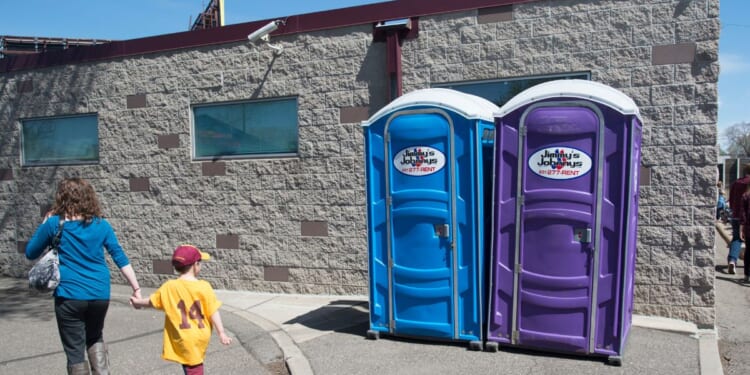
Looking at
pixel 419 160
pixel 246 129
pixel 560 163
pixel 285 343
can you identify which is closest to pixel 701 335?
pixel 560 163

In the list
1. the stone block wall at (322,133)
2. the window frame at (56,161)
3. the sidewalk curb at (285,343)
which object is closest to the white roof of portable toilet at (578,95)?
the stone block wall at (322,133)

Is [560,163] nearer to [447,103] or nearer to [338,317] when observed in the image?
[447,103]

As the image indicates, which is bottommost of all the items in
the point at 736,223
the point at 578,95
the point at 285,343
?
the point at 285,343

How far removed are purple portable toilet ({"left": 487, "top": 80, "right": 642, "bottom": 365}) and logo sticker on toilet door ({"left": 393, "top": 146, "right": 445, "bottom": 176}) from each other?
1.81ft

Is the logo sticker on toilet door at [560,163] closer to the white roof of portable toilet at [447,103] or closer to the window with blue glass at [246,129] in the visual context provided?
the white roof of portable toilet at [447,103]

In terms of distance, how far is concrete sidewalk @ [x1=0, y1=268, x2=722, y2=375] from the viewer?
513 centimetres

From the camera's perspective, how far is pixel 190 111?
9.07 m

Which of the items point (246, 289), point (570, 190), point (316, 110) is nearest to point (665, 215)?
point (570, 190)

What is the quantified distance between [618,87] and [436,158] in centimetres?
249

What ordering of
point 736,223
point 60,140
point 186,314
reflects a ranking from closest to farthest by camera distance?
1. point 186,314
2. point 736,223
3. point 60,140

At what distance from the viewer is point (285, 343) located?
603 centimetres

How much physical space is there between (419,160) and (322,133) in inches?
110

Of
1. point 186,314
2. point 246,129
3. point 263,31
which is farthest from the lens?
point 246,129

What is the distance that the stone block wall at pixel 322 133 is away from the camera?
6.41 m
